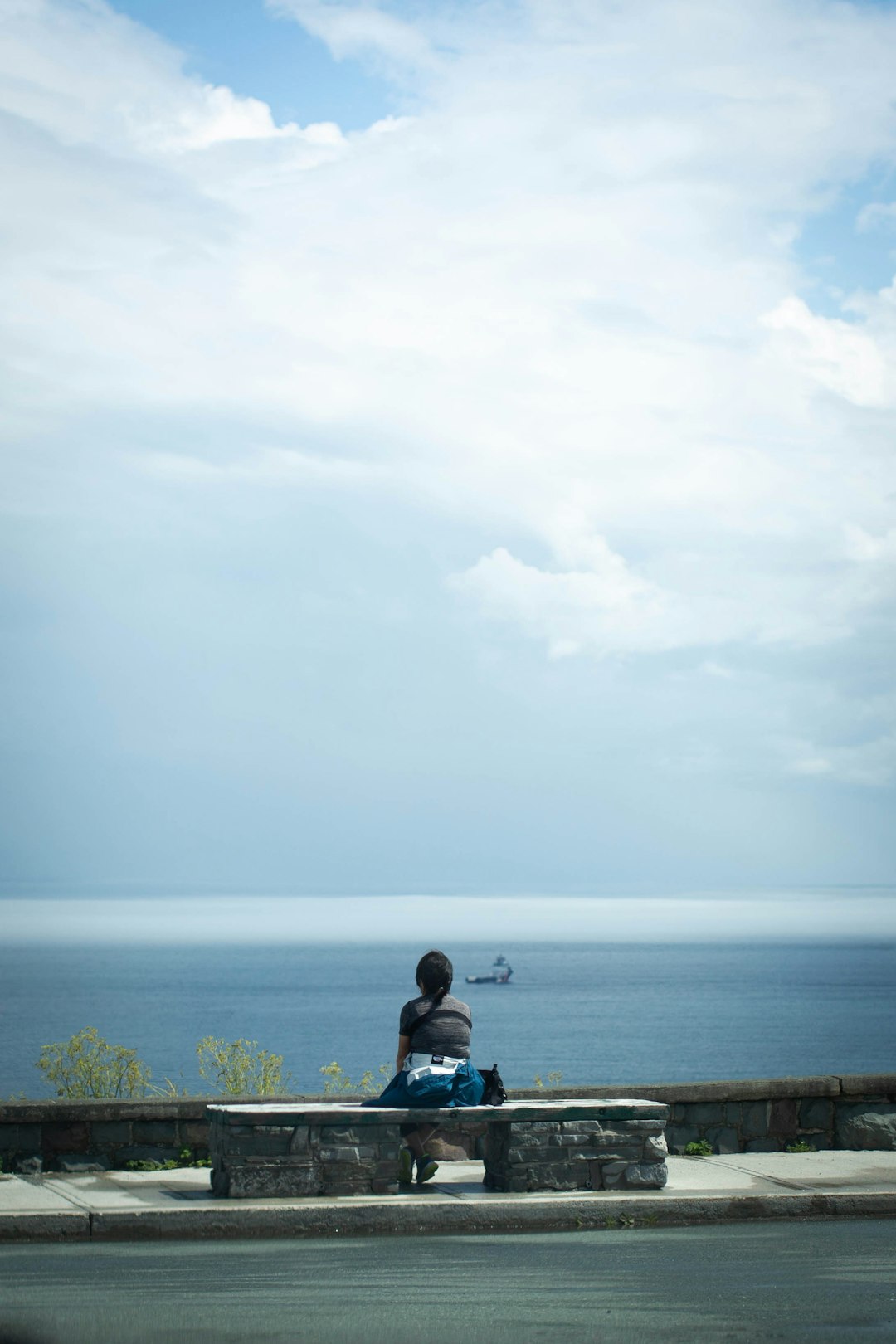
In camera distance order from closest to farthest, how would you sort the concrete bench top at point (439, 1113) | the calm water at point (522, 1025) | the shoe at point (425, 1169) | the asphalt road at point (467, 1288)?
the asphalt road at point (467, 1288) → the concrete bench top at point (439, 1113) → the shoe at point (425, 1169) → the calm water at point (522, 1025)

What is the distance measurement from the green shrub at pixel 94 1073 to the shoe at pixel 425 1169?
6.20 meters

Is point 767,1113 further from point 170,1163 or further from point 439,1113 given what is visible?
point 170,1163

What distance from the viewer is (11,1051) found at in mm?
91625

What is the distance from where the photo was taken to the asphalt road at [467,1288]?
615cm

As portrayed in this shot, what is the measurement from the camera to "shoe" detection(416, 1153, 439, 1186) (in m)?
9.48

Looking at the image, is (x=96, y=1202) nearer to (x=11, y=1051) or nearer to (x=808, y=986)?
(x=11, y=1051)

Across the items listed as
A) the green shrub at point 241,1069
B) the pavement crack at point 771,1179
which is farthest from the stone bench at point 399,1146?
the green shrub at point 241,1069

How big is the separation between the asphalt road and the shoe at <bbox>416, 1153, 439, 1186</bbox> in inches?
41.9

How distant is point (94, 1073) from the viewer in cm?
1528

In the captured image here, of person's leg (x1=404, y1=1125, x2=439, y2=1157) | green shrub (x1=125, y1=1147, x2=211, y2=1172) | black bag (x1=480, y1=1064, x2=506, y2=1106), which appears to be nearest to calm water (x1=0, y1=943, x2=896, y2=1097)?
green shrub (x1=125, y1=1147, x2=211, y2=1172)

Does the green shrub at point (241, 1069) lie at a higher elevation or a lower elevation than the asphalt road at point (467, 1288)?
higher

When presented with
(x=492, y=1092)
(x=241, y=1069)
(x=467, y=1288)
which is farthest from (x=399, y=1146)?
(x=241, y=1069)

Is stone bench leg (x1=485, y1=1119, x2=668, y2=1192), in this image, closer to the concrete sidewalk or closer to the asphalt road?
→ the concrete sidewalk

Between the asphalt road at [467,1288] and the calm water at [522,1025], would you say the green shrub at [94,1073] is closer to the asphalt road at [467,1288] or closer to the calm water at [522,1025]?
the asphalt road at [467,1288]
